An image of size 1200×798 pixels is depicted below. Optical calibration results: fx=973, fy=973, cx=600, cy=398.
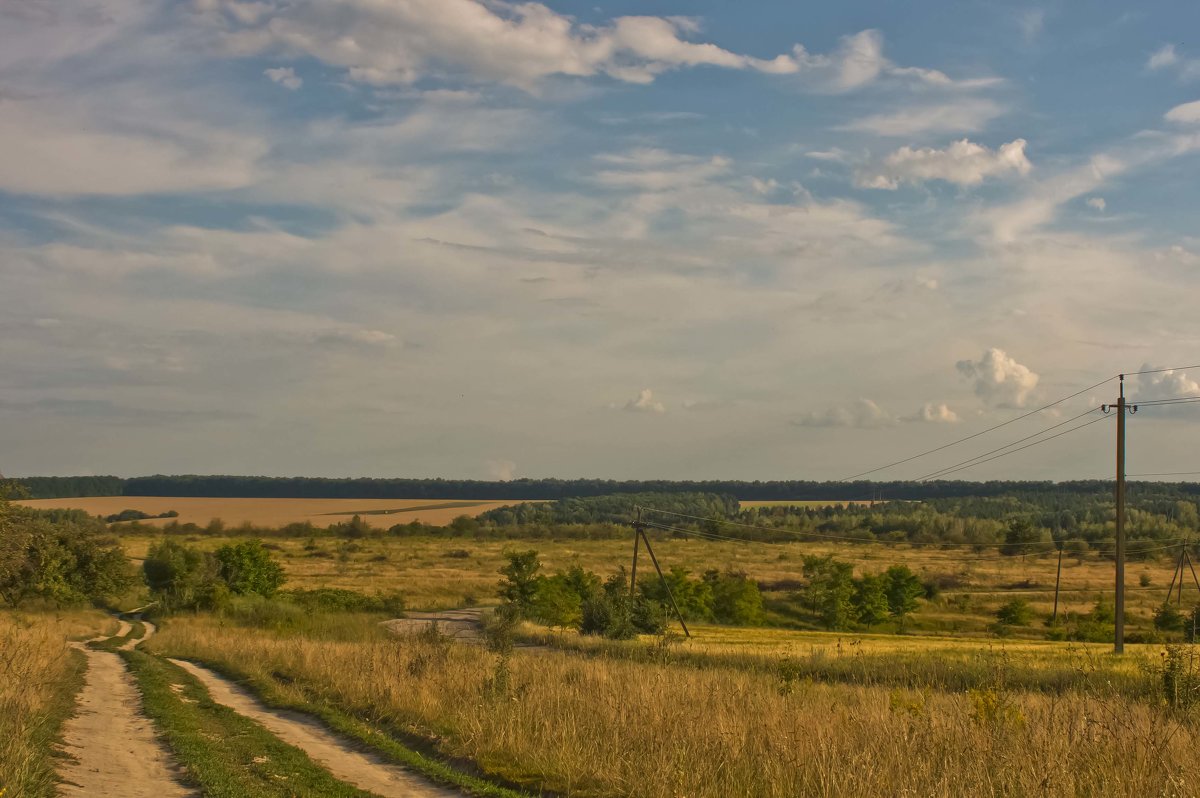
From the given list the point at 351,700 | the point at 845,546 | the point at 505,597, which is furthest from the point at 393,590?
the point at 845,546

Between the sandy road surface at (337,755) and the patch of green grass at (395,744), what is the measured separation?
185 millimetres

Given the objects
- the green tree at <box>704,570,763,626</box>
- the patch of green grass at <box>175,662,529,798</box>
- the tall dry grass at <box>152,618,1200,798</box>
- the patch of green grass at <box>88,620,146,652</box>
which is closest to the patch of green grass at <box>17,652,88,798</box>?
the patch of green grass at <box>175,662,529,798</box>

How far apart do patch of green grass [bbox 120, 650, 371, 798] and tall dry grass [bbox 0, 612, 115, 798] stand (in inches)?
60.1

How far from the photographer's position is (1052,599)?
239 feet

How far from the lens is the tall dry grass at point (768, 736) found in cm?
930

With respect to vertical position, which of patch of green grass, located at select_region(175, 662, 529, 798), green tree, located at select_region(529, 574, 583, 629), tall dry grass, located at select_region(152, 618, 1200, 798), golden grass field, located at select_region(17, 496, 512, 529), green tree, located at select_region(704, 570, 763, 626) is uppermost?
tall dry grass, located at select_region(152, 618, 1200, 798)

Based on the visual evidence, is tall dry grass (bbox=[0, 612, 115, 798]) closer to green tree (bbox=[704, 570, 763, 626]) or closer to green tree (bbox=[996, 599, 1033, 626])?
green tree (bbox=[704, 570, 763, 626])

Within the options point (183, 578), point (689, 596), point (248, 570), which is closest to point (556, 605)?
point (689, 596)

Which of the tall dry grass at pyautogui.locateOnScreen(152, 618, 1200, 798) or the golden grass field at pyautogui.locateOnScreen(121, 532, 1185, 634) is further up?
the tall dry grass at pyautogui.locateOnScreen(152, 618, 1200, 798)

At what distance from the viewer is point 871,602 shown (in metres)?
65.0

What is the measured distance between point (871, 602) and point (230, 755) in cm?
5757

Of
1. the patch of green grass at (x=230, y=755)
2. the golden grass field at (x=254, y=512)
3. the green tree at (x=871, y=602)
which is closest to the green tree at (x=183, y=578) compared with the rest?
the patch of green grass at (x=230, y=755)

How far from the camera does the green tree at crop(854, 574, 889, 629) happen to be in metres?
64.8

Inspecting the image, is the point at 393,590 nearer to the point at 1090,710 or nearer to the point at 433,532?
the point at 1090,710
